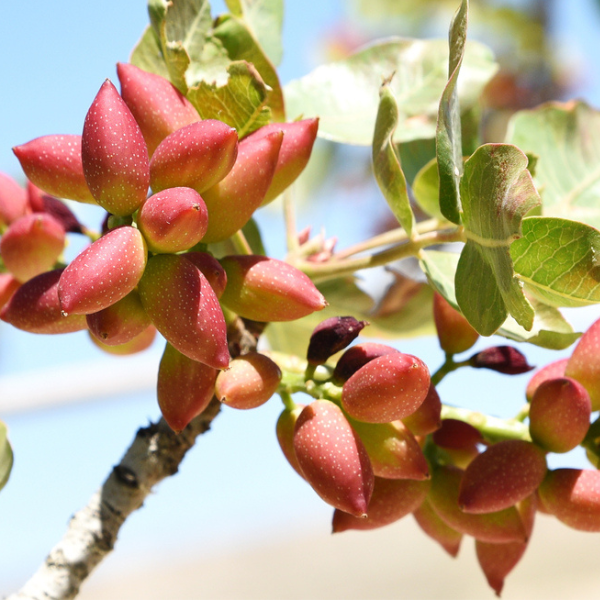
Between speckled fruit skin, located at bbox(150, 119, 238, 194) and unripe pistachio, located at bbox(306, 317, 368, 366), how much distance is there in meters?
0.13

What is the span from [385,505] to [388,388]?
0.10 metres

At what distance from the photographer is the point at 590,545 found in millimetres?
4980

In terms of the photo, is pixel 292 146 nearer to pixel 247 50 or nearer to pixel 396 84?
pixel 247 50

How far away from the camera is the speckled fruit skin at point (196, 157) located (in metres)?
0.43

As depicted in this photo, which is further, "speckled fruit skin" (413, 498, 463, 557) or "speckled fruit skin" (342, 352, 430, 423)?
"speckled fruit skin" (413, 498, 463, 557)

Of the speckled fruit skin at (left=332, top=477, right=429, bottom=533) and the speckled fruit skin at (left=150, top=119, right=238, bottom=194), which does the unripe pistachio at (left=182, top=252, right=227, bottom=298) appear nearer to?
the speckled fruit skin at (left=150, top=119, right=238, bottom=194)

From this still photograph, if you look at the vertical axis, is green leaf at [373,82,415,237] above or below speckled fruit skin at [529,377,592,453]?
above

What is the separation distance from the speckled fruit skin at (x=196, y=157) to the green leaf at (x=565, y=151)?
44 cm

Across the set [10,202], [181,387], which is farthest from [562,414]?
[10,202]

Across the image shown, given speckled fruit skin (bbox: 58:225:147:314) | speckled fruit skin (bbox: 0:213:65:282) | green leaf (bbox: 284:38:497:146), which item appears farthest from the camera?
green leaf (bbox: 284:38:497:146)

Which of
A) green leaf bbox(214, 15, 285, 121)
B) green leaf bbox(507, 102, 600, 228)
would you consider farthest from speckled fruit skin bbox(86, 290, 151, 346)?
green leaf bbox(507, 102, 600, 228)

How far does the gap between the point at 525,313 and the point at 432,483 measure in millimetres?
170

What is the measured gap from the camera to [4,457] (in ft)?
1.73

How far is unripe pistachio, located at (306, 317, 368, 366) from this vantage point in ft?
1.66
